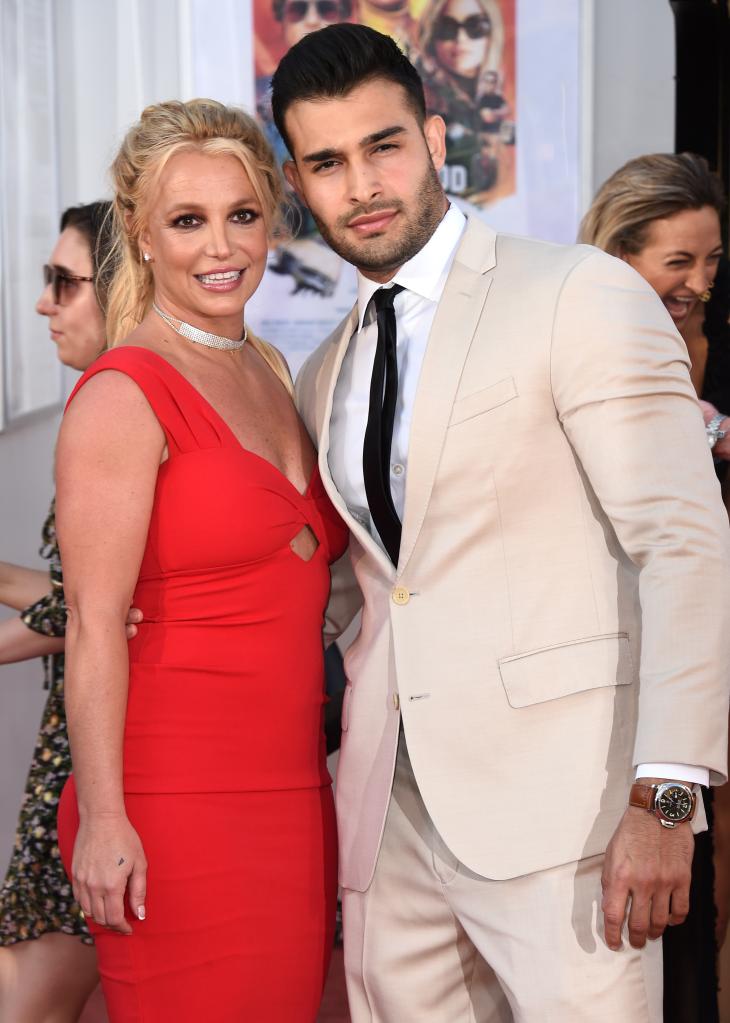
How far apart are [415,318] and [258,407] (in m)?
0.36

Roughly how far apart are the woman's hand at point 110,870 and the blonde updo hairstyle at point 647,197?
1.57 m

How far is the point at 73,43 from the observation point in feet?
12.7

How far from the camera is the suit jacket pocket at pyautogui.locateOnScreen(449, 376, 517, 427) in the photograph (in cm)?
176

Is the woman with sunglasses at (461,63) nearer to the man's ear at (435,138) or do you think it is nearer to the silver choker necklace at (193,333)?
the man's ear at (435,138)

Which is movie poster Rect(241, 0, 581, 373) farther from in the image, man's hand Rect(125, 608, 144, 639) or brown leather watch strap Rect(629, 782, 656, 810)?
brown leather watch strap Rect(629, 782, 656, 810)

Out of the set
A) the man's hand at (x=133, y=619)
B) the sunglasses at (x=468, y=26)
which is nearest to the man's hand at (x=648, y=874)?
the man's hand at (x=133, y=619)

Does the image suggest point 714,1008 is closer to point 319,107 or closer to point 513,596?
point 513,596

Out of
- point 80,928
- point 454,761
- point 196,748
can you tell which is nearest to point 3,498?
point 80,928

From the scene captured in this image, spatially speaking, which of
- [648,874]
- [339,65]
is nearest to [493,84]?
[339,65]

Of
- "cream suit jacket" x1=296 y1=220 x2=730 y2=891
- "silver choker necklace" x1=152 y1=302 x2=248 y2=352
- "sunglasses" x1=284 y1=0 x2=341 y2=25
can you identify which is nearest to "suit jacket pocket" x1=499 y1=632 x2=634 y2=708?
"cream suit jacket" x1=296 y1=220 x2=730 y2=891

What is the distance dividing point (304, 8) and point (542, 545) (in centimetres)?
262

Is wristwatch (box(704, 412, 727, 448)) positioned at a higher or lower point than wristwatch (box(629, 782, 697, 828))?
higher

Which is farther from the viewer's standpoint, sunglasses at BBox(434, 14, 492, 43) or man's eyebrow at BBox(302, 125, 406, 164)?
sunglasses at BBox(434, 14, 492, 43)

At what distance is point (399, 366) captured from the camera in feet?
6.36
